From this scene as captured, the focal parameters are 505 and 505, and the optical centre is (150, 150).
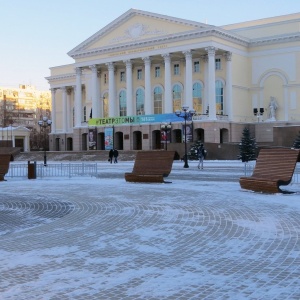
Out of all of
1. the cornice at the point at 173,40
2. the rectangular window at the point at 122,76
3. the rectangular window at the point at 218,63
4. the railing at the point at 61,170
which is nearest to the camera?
the railing at the point at 61,170

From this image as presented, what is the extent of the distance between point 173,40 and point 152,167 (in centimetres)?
4251

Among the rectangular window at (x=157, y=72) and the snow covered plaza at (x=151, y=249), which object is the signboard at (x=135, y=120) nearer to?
the rectangular window at (x=157, y=72)

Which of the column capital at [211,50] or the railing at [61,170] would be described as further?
the column capital at [211,50]

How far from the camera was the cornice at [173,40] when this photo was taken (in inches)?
2277

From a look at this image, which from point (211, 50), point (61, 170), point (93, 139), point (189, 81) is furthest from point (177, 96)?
point (61, 170)

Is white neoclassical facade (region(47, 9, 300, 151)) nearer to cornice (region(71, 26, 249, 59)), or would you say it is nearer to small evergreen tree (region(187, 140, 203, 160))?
cornice (region(71, 26, 249, 59))

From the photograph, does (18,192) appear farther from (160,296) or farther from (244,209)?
(160,296)

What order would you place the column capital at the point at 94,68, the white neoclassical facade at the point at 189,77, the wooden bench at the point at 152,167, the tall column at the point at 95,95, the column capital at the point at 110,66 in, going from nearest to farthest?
the wooden bench at the point at 152,167 → the white neoclassical facade at the point at 189,77 → the column capital at the point at 110,66 → the column capital at the point at 94,68 → the tall column at the point at 95,95

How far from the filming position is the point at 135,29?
213 ft

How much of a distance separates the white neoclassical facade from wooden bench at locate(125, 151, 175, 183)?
120 ft

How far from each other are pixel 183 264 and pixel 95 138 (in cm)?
6187

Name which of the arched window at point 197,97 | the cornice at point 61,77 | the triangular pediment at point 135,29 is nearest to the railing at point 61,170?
the triangular pediment at point 135,29

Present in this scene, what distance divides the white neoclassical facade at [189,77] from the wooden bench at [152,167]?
36440 millimetres

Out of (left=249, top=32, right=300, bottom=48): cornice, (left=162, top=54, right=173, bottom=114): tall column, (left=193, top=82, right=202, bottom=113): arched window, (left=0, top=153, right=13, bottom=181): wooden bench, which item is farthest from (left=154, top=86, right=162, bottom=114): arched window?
(left=0, top=153, right=13, bottom=181): wooden bench
